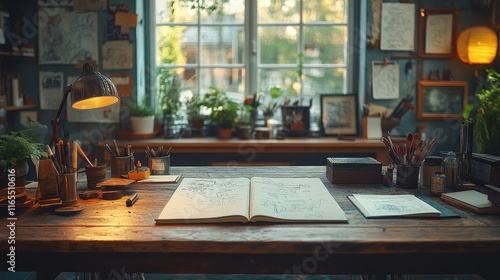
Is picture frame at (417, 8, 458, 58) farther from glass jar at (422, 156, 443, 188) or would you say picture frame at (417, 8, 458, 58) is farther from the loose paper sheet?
glass jar at (422, 156, 443, 188)

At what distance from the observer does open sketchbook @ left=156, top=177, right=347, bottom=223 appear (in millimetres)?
1509

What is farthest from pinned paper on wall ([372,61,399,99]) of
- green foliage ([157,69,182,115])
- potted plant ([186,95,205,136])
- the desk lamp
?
the desk lamp

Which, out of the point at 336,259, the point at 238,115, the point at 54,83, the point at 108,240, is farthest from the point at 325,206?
the point at 54,83

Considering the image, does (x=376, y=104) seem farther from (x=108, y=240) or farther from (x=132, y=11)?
(x=108, y=240)

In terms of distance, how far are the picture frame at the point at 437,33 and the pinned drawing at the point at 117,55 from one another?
2.35 meters

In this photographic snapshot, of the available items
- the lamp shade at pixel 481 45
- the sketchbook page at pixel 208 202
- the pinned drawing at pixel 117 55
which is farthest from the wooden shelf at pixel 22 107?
the lamp shade at pixel 481 45

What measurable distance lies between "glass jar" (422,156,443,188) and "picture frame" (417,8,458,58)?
206 centimetres

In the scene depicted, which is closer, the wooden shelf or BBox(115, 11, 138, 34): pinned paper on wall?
the wooden shelf

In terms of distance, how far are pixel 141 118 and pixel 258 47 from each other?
46.7 inches

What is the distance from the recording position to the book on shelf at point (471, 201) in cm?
161

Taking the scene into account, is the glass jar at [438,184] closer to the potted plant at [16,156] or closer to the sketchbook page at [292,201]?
the sketchbook page at [292,201]

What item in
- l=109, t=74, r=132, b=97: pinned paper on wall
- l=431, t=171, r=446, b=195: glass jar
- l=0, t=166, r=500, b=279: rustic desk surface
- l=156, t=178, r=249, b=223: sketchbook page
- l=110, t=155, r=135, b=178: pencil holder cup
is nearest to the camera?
l=0, t=166, r=500, b=279: rustic desk surface

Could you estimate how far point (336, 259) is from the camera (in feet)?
4.62

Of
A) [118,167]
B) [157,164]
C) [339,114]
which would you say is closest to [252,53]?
[339,114]
